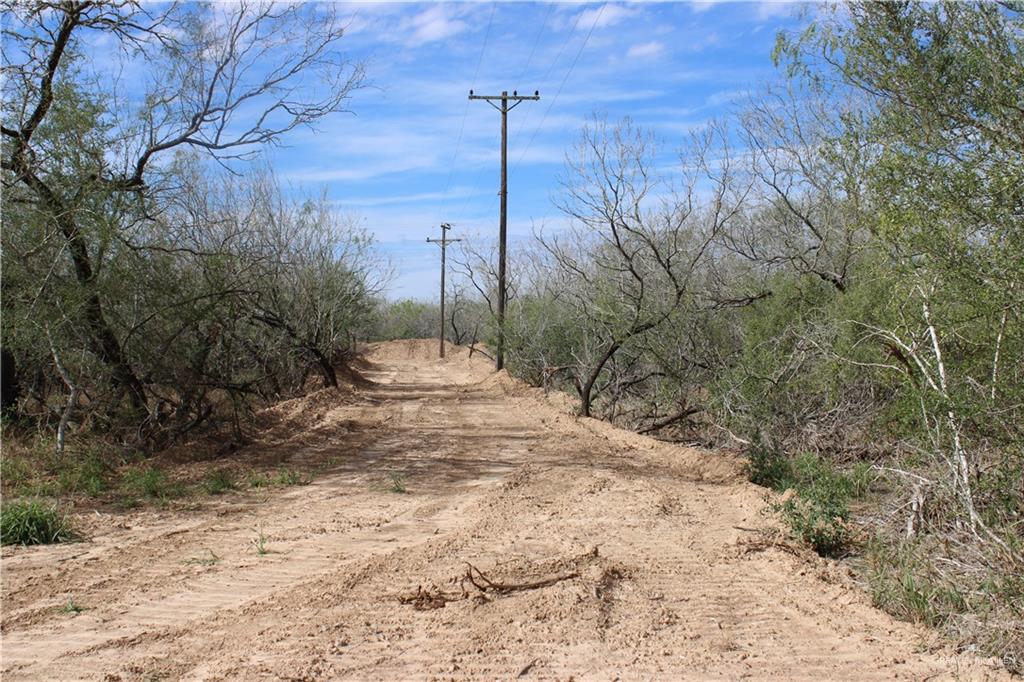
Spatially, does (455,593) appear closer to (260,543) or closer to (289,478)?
(260,543)

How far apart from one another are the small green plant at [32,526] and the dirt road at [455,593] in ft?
0.80

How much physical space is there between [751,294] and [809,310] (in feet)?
8.22

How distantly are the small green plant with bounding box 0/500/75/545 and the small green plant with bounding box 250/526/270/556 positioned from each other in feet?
5.56

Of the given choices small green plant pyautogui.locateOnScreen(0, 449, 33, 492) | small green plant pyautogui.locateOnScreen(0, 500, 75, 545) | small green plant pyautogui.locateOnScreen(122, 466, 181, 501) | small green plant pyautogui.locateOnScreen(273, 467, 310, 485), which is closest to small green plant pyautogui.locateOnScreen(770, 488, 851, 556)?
small green plant pyautogui.locateOnScreen(273, 467, 310, 485)

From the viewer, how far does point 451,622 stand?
5.27 m

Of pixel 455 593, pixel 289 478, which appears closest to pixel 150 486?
pixel 289 478

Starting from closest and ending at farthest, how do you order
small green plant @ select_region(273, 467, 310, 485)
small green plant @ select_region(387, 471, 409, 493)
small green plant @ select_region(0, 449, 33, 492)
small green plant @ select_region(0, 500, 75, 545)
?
small green plant @ select_region(0, 500, 75, 545)
small green plant @ select_region(0, 449, 33, 492)
small green plant @ select_region(387, 471, 409, 493)
small green plant @ select_region(273, 467, 310, 485)

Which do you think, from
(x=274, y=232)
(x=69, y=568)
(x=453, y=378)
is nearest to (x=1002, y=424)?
(x=69, y=568)

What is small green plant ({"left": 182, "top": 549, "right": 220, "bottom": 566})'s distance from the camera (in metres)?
6.73

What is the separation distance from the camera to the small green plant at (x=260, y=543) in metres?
7.05

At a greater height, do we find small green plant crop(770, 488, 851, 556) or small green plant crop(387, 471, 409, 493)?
small green plant crop(770, 488, 851, 556)

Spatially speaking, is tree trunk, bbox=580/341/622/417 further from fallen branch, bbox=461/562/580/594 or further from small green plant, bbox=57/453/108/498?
fallen branch, bbox=461/562/580/594

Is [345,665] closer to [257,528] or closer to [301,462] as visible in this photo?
[257,528]

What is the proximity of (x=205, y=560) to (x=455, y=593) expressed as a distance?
2421mm
